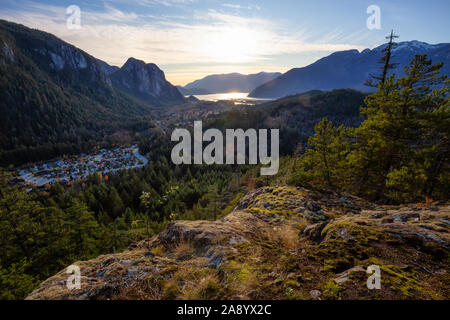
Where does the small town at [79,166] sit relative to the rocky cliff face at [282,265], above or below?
below

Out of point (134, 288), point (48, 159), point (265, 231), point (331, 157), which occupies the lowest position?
point (48, 159)

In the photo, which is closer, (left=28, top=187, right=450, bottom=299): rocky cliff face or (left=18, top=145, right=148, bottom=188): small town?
(left=28, top=187, right=450, bottom=299): rocky cliff face

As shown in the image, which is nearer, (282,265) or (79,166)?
(282,265)

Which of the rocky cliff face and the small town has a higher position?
the rocky cliff face
